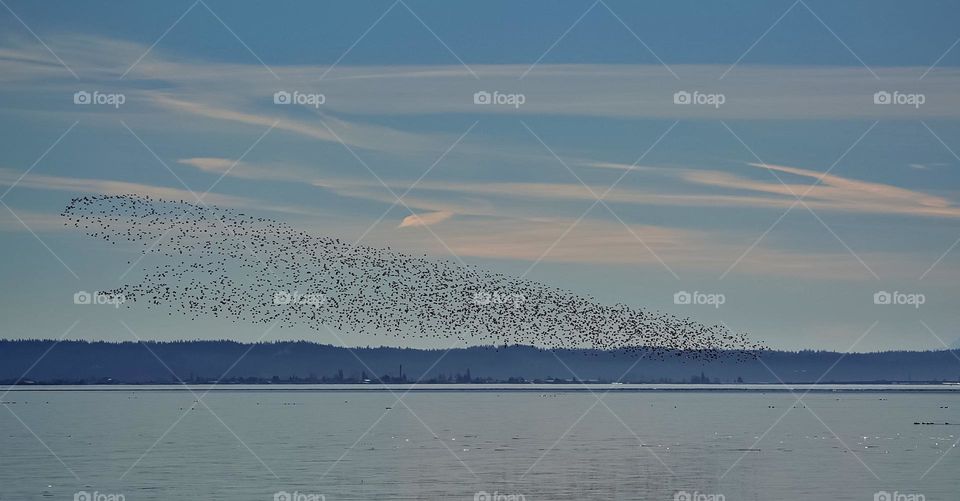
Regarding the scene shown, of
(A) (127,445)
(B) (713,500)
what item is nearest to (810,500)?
(B) (713,500)

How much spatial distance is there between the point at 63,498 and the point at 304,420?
172ft

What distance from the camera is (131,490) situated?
150 feet

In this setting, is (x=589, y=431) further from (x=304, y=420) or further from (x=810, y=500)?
(x=810, y=500)

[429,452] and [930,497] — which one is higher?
[429,452]

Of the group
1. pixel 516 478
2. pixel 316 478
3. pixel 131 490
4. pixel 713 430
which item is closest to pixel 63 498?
pixel 131 490

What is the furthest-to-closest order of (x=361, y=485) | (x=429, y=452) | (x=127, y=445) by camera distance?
(x=127, y=445)
(x=429, y=452)
(x=361, y=485)

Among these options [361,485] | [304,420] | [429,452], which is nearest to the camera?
[361,485]

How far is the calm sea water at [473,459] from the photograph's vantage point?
151 ft

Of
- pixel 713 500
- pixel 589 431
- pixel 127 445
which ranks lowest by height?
pixel 713 500

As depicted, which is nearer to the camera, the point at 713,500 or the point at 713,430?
the point at 713,500

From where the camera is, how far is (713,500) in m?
43.7

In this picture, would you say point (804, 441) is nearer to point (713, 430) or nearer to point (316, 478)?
point (713, 430)

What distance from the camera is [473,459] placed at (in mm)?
57500

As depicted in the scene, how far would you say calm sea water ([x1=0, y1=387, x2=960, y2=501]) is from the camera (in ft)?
151
